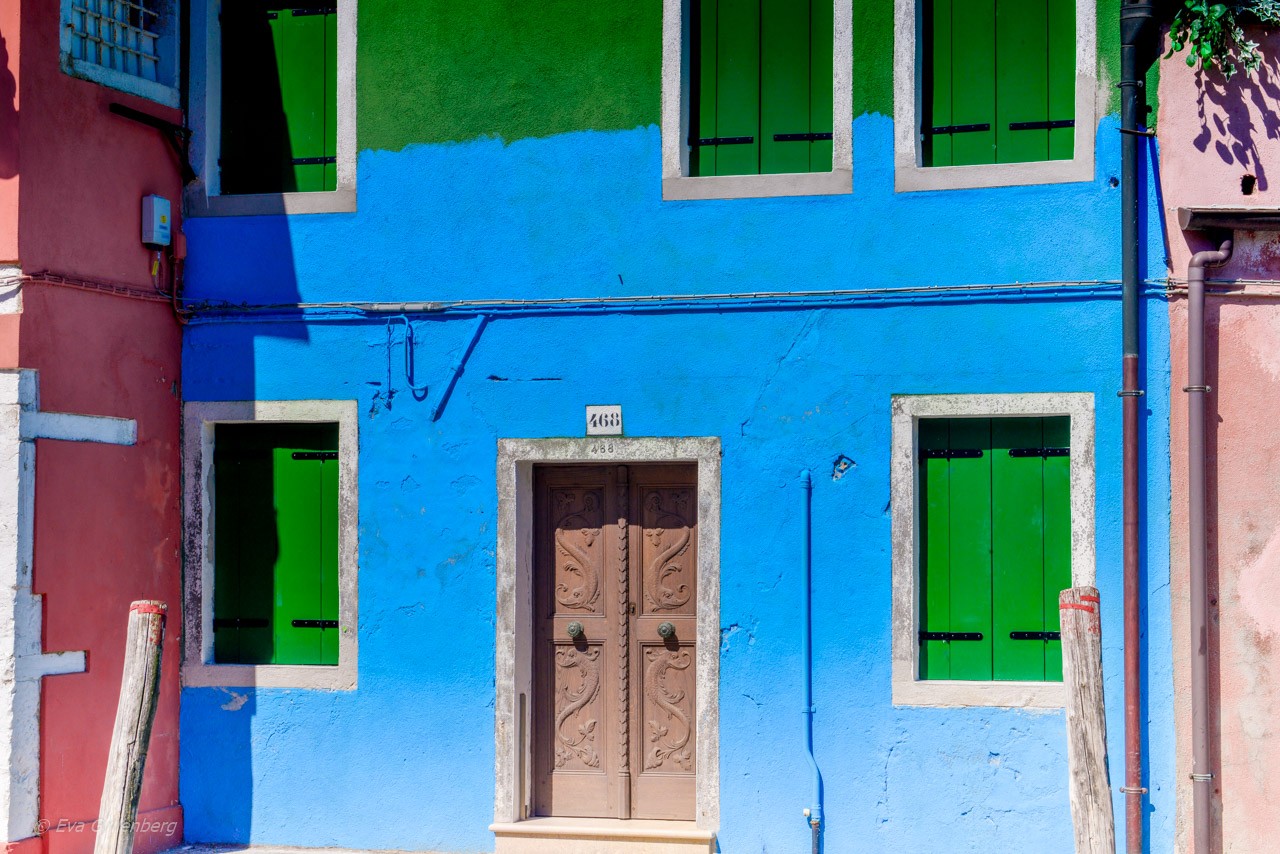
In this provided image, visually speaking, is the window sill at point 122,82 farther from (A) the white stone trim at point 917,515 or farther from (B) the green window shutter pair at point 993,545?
(B) the green window shutter pair at point 993,545

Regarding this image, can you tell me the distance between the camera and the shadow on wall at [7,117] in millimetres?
7555

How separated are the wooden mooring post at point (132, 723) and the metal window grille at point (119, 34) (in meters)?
→ 3.18

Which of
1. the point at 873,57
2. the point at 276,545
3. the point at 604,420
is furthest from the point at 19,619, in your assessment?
the point at 873,57

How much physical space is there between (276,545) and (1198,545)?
4.87m

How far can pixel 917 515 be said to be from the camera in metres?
7.76

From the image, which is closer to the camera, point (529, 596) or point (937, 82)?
point (937, 82)

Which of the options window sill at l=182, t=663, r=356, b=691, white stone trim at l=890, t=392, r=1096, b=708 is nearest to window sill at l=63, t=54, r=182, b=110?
window sill at l=182, t=663, r=356, b=691

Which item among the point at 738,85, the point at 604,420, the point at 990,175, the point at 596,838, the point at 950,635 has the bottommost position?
the point at 596,838

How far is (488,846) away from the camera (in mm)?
8016

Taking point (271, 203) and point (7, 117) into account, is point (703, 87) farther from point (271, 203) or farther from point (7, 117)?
point (7, 117)

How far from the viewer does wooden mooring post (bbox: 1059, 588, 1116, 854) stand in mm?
5973

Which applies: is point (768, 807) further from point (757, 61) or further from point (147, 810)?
point (757, 61)

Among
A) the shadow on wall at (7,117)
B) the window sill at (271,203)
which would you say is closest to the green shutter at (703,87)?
the window sill at (271,203)

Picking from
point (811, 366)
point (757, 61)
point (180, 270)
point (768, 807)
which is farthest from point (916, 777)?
point (180, 270)
